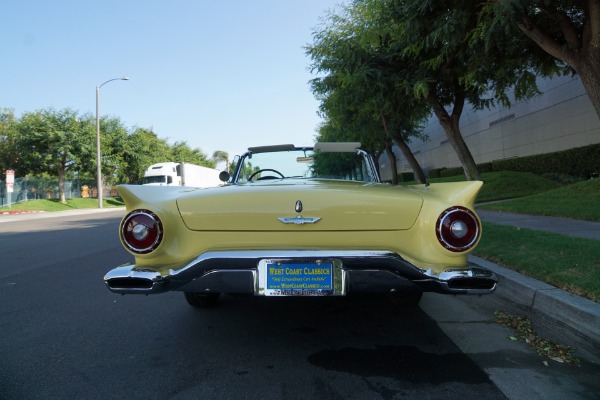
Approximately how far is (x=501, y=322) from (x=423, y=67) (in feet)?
28.2

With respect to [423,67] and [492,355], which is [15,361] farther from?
[423,67]

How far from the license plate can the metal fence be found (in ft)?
106

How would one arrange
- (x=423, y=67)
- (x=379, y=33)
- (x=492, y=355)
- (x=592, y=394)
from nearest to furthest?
(x=592, y=394), (x=492, y=355), (x=379, y=33), (x=423, y=67)

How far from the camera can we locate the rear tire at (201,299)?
3.99 m

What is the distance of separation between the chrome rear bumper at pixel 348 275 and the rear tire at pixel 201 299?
143 cm

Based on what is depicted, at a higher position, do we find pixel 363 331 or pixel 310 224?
pixel 310 224

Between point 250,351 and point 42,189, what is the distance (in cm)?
3769

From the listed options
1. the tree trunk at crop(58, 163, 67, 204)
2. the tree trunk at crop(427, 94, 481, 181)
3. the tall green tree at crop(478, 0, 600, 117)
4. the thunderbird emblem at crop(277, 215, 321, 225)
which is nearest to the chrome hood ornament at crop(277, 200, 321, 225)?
the thunderbird emblem at crop(277, 215, 321, 225)

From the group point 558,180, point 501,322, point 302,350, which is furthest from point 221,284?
point 558,180

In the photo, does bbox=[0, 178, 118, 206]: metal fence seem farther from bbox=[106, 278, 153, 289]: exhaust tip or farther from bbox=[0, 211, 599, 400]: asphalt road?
bbox=[106, 278, 153, 289]: exhaust tip

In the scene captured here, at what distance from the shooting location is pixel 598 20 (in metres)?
7.21

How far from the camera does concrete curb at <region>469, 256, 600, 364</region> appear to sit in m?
2.93

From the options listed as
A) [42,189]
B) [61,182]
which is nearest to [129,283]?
[61,182]

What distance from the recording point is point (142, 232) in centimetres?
266
